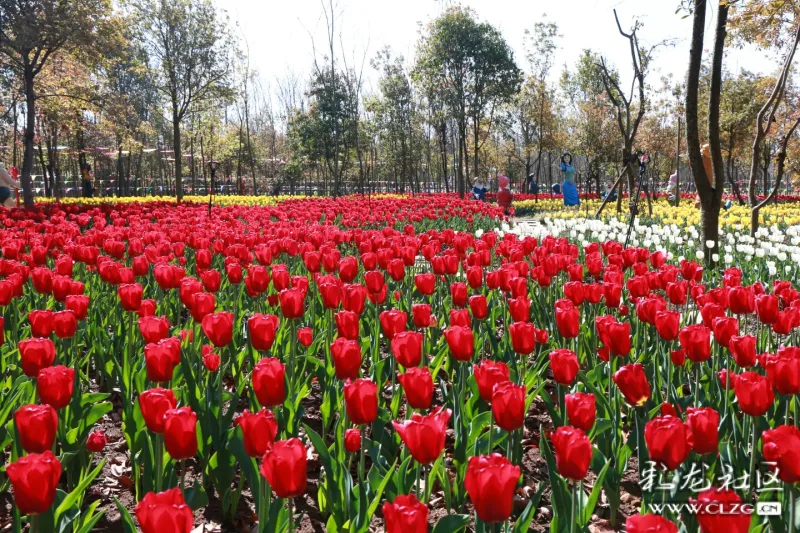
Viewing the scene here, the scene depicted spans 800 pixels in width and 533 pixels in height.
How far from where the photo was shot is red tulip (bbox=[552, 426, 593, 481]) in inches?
58.0

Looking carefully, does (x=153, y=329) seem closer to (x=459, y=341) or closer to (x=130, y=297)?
(x=130, y=297)

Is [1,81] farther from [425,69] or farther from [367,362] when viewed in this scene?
[367,362]

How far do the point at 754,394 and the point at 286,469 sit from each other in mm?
1365

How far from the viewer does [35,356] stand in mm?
2156

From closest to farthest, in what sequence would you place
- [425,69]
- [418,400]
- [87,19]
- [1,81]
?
[418,400]
[87,19]
[1,81]
[425,69]

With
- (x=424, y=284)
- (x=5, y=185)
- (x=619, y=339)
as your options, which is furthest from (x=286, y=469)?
(x=5, y=185)

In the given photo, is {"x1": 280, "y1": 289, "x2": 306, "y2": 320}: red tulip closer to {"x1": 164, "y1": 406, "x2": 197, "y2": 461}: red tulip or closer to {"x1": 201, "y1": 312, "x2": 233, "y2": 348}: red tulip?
{"x1": 201, "y1": 312, "x2": 233, "y2": 348}: red tulip

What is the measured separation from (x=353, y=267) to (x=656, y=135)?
35219 millimetres

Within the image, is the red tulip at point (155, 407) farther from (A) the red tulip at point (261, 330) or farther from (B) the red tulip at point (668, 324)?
(B) the red tulip at point (668, 324)

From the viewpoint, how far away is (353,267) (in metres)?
3.91

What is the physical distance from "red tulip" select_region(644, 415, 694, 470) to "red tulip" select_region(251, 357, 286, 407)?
1.03 m

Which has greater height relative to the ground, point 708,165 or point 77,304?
point 708,165

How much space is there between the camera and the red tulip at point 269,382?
1.89m

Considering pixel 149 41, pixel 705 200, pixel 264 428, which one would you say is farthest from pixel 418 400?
pixel 149 41
